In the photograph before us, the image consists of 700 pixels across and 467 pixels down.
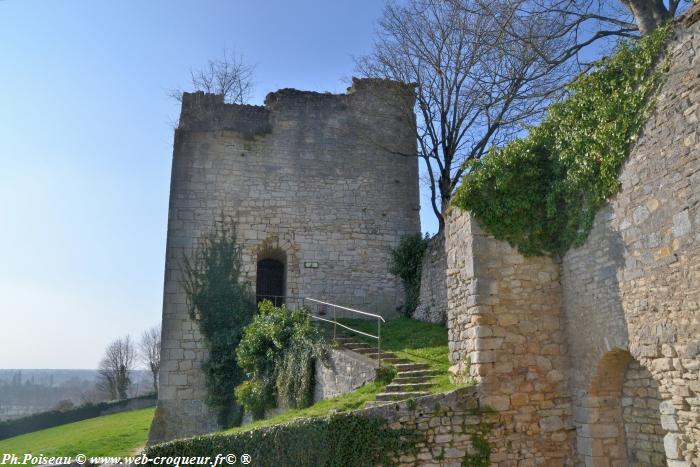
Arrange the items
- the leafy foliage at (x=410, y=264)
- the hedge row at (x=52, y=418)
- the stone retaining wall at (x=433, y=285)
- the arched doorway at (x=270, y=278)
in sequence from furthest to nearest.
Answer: the hedge row at (x=52, y=418)
the arched doorway at (x=270, y=278)
the leafy foliage at (x=410, y=264)
the stone retaining wall at (x=433, y=285)

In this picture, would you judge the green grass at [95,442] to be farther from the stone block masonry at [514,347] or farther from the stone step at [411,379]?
the stone block masonry at [514,347]

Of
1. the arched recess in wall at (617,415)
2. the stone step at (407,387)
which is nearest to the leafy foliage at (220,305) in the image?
the stone step at (407,387)

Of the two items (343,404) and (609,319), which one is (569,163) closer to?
(609,319)

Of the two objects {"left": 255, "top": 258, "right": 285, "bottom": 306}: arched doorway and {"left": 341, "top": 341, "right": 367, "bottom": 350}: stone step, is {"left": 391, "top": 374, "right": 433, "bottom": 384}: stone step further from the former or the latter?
{"left": 255, "top": 258, "right": 285, "bottom": 306}: arched doorway

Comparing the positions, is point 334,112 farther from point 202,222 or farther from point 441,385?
point 441,385

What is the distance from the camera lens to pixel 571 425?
7723 millimetres

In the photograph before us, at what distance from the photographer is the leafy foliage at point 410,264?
15070 millimetres

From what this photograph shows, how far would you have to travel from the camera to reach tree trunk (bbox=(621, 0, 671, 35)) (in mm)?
9188

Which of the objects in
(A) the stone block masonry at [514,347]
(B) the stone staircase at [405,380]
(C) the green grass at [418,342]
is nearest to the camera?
(A) the stone block masonry at [514,347]

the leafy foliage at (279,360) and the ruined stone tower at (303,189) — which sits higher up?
the ruined stone tower at (303,189)

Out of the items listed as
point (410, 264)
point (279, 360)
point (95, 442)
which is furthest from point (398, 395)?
point (95, 442)

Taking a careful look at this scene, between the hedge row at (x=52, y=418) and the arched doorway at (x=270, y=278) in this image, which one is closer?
the arched doorway at (x=270, y=278)

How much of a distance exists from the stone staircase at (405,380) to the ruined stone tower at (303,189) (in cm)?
591

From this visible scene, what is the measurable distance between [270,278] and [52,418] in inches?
683
